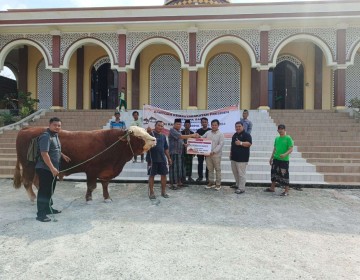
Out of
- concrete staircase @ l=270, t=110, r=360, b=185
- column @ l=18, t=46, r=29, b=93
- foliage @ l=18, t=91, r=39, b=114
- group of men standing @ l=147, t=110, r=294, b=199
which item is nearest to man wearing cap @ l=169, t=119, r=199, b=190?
group of men standing @ l=147, t=110, r=294, b=199

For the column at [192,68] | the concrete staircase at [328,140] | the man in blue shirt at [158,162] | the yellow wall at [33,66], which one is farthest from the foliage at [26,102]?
the concrete staircase at [328,140]

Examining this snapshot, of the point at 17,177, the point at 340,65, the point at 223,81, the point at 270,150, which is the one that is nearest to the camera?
the point at 17,177

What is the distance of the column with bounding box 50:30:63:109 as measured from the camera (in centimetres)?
1359

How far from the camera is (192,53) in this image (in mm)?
13195

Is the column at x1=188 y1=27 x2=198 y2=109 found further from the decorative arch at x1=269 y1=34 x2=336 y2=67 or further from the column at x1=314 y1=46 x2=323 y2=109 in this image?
the column at x1=314 y1=46 x2=323 y2=109

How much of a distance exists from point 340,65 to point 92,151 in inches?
473

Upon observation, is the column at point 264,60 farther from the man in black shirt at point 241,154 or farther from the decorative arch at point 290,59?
the man in black shirt at point 241,154

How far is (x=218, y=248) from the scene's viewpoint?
3.27m

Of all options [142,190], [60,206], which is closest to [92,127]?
[142,190]

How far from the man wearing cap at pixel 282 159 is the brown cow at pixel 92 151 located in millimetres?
2602

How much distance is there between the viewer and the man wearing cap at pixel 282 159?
228 inches

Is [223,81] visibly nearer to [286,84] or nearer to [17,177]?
[286,84]

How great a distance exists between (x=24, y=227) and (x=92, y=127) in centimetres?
712

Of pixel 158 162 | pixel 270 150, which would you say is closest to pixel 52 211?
pixel 158 162
